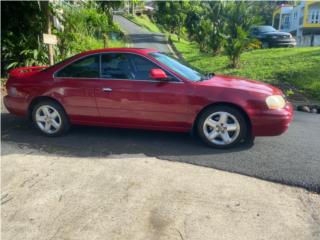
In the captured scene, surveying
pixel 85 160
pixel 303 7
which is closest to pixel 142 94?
pixel 85 160

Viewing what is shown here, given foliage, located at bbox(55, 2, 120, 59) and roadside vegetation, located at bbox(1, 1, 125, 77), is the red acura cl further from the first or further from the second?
foliage, located at bbox(55, 2, 120, 59)

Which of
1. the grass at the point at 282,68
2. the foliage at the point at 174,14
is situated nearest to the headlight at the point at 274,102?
the grass at the point at 282,68

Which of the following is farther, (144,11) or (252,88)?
(144,11)

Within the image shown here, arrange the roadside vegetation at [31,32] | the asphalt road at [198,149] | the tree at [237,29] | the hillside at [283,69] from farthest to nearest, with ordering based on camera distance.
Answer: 1. the tree at [237,29]
2. the roadside vegetation at [31,32]
3. the hillside at [283,69]
4. the asphalt road at [198,149]

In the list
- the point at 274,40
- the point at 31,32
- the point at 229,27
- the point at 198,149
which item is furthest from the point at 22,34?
the point at 274,40

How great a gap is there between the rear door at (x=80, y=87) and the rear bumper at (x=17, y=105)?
2.23 ft

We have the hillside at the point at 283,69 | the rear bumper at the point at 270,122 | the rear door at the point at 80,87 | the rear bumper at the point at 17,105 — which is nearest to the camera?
the rear bumper at the point at 270,122

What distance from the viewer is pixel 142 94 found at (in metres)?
4.98

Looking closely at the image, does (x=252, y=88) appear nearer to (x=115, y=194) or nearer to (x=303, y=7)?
(x=115, y=194)

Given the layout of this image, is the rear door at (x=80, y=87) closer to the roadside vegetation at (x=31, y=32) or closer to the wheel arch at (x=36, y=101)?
the wheel arch at (x=36, y=101)

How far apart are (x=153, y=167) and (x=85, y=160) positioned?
930 millimetres

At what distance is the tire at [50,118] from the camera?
5465mm

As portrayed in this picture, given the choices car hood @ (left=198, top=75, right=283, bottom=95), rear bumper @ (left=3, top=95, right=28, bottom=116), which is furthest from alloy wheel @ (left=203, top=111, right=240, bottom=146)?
rear bumper @ (left=3, top=95, right=28, bottom=116)

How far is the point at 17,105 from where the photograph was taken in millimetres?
5730
